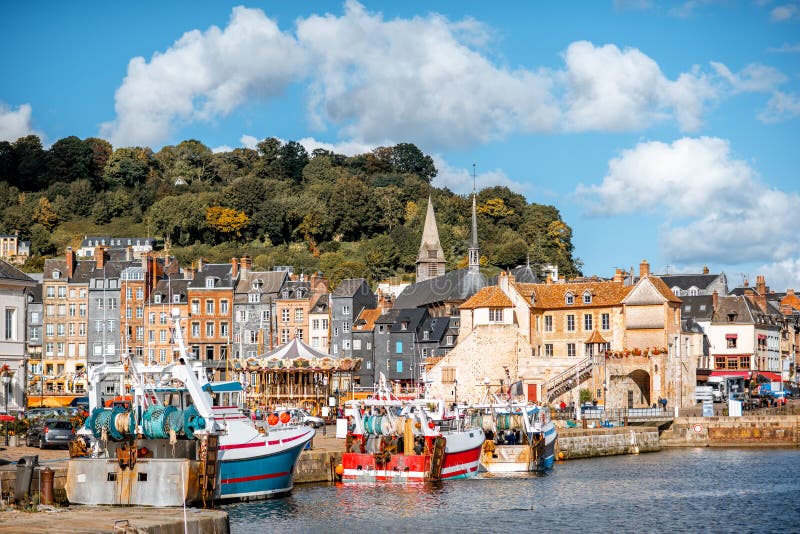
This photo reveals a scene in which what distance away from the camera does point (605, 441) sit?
60.0m

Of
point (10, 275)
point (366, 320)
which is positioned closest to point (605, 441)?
point (10, 275)

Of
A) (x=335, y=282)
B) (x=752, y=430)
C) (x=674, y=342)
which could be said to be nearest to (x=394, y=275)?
(x=335, y=282)

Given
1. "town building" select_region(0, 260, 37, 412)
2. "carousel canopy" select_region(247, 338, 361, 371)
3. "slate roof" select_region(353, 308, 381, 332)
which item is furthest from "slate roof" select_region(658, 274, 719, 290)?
"town building" select_region(0, 260, 37, 412)

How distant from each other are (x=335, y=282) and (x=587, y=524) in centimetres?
8758

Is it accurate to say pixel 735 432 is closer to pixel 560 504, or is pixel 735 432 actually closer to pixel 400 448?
pixel 400 448

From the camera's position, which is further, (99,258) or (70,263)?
(99,258)

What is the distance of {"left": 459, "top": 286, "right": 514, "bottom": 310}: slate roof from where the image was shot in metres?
76.9

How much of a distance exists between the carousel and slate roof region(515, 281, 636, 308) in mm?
16302

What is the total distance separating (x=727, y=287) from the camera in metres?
111

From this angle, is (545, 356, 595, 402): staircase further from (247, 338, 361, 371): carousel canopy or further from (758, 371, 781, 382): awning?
(758, 371, 781, 382): awning

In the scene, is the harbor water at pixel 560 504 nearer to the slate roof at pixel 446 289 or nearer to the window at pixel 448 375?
the window at pixel 448 375

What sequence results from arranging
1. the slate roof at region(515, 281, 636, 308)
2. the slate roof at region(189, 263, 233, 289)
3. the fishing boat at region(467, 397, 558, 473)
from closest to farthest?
the fishing boat at region(467, 397, 558, 473) < the slate roof at region(515, 281, 636, 308) < the slate roof at region(189, 263, 233, 289)

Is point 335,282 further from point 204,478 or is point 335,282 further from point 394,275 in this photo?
point 204,478

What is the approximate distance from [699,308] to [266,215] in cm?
6171
